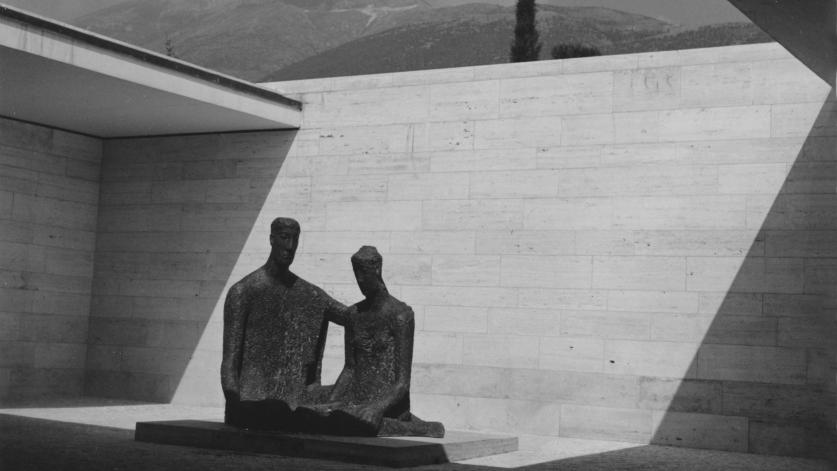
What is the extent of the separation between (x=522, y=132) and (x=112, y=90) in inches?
177

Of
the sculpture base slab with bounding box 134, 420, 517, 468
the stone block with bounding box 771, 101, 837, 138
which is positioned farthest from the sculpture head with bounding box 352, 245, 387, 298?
the stone block with bounding box 771, 101, 837, 138

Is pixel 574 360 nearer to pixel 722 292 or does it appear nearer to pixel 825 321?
pixel 722 292


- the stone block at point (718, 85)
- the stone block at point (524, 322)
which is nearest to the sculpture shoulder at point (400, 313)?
the stone block at point (524, 322)

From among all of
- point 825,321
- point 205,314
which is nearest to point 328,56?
point 205,314

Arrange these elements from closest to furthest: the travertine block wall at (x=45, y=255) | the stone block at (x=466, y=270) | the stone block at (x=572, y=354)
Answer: the stone block at (x=572, y=354), the stone block at (x=466, y=270), the travertine block wall at (x=45, y=255)

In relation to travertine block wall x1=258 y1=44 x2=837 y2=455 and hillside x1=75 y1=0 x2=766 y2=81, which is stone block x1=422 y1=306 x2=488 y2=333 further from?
hillside x1=75 y1=0 x2=766 y2=81

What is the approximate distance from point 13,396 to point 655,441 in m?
7.73

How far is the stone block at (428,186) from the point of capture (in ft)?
42.6

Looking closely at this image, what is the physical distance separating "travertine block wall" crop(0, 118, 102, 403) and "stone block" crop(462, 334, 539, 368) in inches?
214

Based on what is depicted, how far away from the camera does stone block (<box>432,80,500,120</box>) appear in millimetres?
12938

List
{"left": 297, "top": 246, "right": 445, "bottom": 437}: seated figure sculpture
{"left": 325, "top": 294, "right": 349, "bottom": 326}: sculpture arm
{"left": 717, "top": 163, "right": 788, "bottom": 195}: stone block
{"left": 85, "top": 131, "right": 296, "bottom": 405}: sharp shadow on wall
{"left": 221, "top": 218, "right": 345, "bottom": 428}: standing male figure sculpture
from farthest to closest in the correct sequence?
{"left": 85, "top": 131, "right": 296, "bottom": 405}: sharp shadow on wall
{"left": 717, "top": 163, "right": 788, "bottom": 195}: stone block
{"left": 325, "top": 294, "right": 349, "bottom": 326}: sculpture arm
{"left": 221, "top": 218, "right": 345, "bottom": 428}: standing male figure sculpture
{"left": 297, "top": 246, "right": 445, "bottom": 437}: seated figure sculpture

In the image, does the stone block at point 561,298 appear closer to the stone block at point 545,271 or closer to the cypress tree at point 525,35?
the stone block at point 545,271

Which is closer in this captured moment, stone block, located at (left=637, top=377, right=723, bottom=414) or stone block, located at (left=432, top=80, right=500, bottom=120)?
stone block, located at (left=637, top=377, right=723, bottom=414)

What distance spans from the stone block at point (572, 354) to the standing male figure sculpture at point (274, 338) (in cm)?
298
